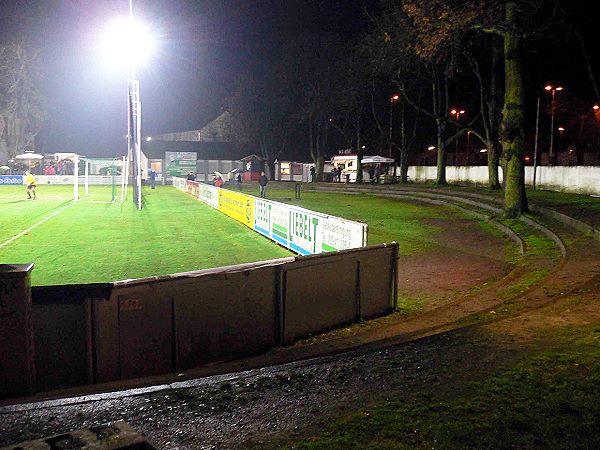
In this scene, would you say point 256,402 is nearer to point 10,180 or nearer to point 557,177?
point 557,177

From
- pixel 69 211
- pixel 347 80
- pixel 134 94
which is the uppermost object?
pixel 347 80

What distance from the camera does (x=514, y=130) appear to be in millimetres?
20594

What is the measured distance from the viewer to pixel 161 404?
4.94 meters

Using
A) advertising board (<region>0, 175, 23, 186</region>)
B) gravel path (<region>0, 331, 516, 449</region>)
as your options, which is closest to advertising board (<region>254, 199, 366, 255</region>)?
gravel path (<region>0, 331, 516, 449</region>)

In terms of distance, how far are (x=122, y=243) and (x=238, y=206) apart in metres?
6.82

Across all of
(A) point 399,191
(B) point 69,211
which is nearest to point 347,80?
(A) point 399,191

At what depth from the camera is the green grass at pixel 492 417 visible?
13.5 feet

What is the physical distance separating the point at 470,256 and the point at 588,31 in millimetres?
10318

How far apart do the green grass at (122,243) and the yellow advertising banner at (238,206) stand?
13.8 inches

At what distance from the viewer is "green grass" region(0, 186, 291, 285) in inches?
519

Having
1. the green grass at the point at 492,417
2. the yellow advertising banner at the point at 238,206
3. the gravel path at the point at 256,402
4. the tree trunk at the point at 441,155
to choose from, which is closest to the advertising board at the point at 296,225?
the yellow advertising banner at the point at 238,206

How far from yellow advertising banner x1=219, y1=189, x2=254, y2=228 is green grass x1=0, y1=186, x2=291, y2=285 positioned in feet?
1.15

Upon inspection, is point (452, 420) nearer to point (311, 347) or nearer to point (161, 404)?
point (161, 404)

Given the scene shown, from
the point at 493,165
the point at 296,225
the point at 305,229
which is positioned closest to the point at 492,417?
the point at 305,229
